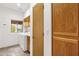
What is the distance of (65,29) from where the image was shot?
96 centimetres

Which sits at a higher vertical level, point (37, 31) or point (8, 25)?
point (8, 25)

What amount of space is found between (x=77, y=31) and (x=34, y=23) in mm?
1142

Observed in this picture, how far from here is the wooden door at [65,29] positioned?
33.5 inches

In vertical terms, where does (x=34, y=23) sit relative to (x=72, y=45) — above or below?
above

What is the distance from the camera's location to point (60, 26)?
3.37 ft

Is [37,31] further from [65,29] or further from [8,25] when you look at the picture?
[65,29]

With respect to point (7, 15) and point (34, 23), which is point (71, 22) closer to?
point (34, 23)

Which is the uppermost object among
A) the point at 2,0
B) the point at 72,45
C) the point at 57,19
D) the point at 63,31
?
the point at 2,0

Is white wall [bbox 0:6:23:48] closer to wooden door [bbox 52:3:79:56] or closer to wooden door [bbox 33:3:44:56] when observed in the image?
wooden door [bbox 33:3:44:56]

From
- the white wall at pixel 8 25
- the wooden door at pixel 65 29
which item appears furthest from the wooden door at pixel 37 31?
the wooden door at pixel 65 29

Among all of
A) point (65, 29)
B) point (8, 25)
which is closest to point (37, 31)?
point (8, 25)

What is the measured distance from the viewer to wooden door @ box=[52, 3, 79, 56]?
85 centimetres

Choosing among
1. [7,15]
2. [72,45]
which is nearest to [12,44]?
[7,15]

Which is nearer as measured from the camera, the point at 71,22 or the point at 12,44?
the point at 71,22
